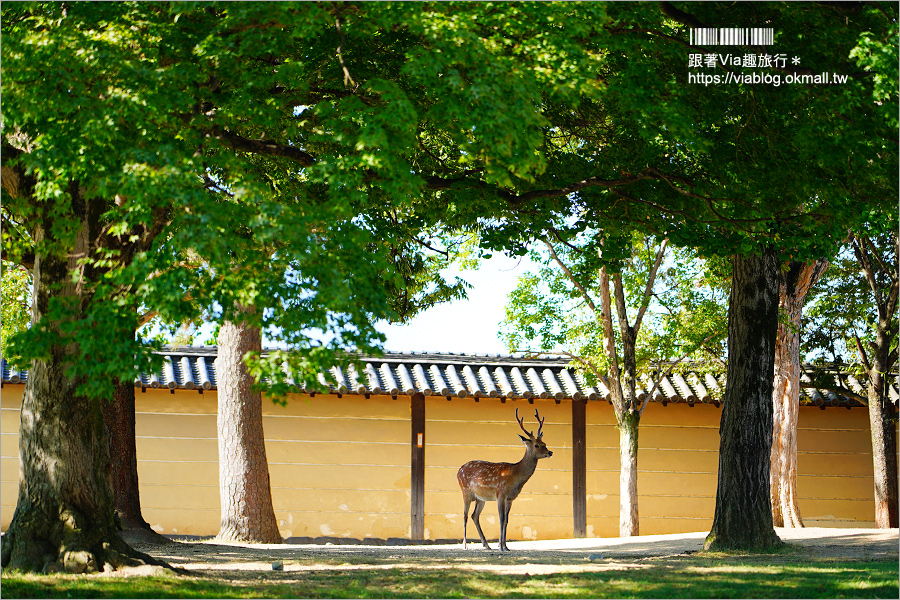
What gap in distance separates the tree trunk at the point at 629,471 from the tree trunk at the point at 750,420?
4901 mm

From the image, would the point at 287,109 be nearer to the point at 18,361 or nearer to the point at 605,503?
the point at 18,361

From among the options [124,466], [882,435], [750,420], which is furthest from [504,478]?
[882,435]

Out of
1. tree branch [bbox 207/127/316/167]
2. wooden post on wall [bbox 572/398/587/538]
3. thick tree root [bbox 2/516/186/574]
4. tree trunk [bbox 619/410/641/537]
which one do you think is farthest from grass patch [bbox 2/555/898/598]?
wooden post on wall [bbox 572/398/587/538]

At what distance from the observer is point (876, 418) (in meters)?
14.5

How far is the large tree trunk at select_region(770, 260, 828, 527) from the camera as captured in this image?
44.8 ft

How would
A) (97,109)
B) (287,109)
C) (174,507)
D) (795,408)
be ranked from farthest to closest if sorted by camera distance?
1. (174,507)
2. (795,408)
3. (287,109)
4. (97,109)

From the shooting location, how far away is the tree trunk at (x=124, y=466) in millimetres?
10352

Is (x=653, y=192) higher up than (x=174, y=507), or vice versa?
(x=653, y=192)

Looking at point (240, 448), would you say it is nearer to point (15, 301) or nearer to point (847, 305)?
point (15, 301)

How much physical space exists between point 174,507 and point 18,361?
9738mm

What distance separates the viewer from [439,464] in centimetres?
1542

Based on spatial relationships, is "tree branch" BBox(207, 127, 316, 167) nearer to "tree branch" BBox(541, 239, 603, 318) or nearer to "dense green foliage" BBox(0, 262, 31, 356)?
"dense green foliage" BBox(0, 262, 31, 356)

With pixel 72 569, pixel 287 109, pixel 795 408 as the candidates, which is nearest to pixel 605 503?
pixel 795 408

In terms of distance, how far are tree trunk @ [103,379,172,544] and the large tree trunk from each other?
902 centimetres
